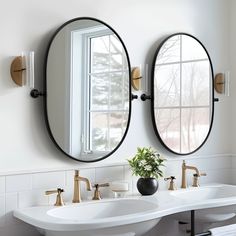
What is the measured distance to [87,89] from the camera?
2.73m

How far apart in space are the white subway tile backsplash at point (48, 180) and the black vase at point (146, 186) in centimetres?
49

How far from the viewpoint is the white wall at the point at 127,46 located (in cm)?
243

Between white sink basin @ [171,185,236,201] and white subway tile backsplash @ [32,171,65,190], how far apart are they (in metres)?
0.84

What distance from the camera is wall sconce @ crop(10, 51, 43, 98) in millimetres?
2426

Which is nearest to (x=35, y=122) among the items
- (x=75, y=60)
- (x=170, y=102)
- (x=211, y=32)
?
(x=75, y=60)

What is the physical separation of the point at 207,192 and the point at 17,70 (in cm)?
158

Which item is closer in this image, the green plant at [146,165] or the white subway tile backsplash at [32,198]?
the white subway tile backsplash at [32,198]

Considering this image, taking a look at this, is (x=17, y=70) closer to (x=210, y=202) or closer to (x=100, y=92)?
(x=100, y=92)

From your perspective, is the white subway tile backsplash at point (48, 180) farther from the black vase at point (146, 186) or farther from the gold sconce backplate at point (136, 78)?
the gold sconce backplate at point (136, 78)

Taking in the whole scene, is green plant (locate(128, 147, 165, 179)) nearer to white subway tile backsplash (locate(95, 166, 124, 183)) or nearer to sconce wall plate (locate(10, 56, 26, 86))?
white subway tile backsplash (locate(95, 166, 124, 183))

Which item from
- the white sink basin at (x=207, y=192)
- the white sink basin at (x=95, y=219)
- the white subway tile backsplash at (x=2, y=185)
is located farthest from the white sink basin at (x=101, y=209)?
the white sink basin at (x=207, y=192)

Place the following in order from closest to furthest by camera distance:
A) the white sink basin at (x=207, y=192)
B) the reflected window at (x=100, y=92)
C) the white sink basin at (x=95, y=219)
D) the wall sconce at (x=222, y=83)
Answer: the white sink basin at (x=95, y=219) < the reflected window at (x=100, y=92) < the white sink basin at (x=207, y=192) < the wall sconce at (x=222, y=83)

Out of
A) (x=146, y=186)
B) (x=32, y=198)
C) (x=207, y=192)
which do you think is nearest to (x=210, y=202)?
(x=146, y=186)

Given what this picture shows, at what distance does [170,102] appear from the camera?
3.21 meters
